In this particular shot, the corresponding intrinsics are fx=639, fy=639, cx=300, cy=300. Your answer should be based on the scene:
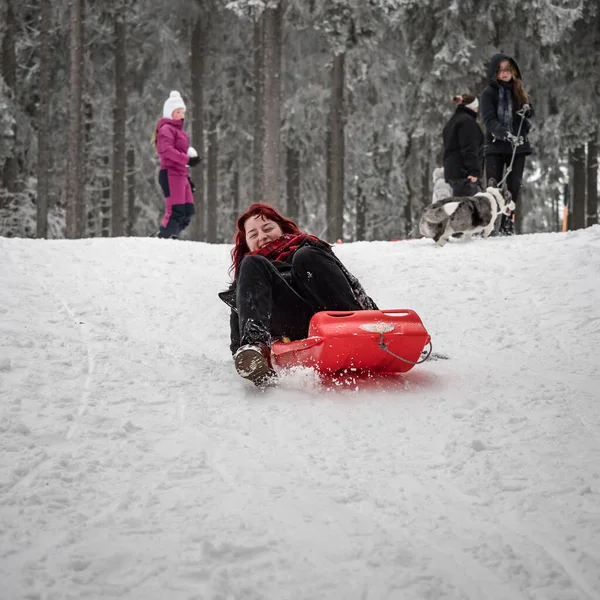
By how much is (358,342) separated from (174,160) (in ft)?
21.7

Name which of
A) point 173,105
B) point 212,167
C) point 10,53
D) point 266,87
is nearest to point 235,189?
point 212,167

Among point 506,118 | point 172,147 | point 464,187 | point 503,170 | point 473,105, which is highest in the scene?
point 473,105

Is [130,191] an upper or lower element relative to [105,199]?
upper

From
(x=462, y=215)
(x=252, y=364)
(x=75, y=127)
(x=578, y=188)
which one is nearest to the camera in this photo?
(x=252, y=364)

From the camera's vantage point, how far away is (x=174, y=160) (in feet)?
30.1

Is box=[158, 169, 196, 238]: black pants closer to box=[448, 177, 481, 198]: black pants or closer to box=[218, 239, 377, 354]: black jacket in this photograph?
box=[448, 177, 481, 198]: black pants

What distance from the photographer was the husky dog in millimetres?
7871

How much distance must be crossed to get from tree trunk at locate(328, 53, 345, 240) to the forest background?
0.03 metres

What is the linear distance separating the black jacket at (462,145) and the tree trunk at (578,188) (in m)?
8.14

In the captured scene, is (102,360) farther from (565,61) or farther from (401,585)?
(565,61)

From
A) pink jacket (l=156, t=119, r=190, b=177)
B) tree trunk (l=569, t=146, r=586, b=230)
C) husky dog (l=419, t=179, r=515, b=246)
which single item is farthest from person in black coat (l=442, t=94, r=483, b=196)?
tree trunk (l=569, t=146, r=586, b=230)

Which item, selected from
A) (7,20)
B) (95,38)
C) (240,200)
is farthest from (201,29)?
(240,200)

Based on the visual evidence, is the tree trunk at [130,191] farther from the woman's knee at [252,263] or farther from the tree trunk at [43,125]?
the woman's knee at [252,263]

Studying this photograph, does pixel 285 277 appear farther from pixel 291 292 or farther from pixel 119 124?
pixel 119 124
